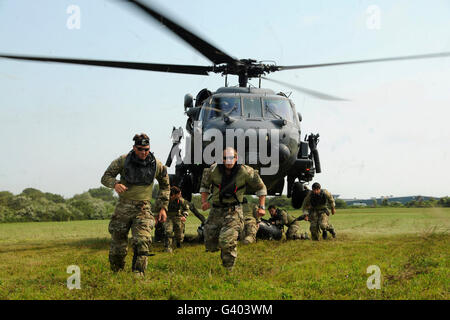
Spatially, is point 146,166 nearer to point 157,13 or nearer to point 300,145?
point 157,13

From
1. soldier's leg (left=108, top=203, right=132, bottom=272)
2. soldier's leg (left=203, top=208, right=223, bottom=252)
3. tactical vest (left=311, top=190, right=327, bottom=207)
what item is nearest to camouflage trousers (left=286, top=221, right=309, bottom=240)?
tactical vest (left=311, top=190, right=327, bottom=207)

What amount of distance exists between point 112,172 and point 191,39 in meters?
3.11

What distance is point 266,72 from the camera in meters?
12.8

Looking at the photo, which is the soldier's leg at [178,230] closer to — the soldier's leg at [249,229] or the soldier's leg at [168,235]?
the soldier's leg at [168,235]

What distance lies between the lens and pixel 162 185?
7.57 m

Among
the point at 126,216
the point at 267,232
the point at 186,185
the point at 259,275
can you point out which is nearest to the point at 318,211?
the point at 267,232

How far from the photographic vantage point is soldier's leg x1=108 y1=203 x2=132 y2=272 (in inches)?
277

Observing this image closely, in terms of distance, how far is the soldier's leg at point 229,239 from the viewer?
710 cm

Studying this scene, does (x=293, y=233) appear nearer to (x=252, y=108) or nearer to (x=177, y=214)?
(x=177, y=214)

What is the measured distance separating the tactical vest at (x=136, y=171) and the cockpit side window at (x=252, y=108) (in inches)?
188

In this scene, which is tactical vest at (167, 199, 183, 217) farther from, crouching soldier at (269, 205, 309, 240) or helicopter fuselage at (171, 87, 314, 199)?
crouching soldier at (269, 205, 309, 240)
